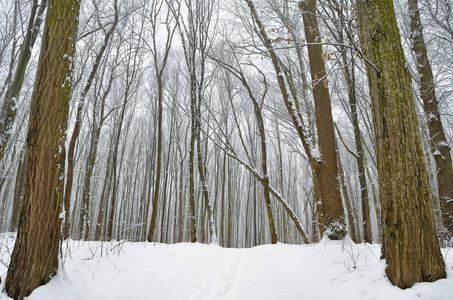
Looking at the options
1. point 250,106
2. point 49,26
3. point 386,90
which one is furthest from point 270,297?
point 250,106

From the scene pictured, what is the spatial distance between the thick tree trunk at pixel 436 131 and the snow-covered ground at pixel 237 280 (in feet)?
7.73

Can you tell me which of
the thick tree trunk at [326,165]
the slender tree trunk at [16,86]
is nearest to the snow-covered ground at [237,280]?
the thick tree trunk at [326,165]

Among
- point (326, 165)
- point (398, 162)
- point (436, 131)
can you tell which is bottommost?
point (398, 162)

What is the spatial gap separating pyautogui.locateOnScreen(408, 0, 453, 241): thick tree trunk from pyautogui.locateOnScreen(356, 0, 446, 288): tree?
3.27 metres

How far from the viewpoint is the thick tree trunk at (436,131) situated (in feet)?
15.1

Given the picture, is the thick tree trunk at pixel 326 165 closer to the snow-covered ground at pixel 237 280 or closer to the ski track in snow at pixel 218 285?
the snow-covered ground at pixel 237 280

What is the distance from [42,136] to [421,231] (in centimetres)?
324

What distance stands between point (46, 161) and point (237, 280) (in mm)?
2591

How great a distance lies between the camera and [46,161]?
217 cm

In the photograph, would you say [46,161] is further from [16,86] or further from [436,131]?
[436,131]

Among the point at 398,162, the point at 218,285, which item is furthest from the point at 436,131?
the point at 218,285

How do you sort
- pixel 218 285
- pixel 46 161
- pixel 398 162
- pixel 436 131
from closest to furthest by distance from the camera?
A: pixel 398 162 < pixel 46 161 < pixel 218 285 < pixel 436 131

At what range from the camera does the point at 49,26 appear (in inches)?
94.6

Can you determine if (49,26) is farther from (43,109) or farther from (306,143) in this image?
(306,143)
